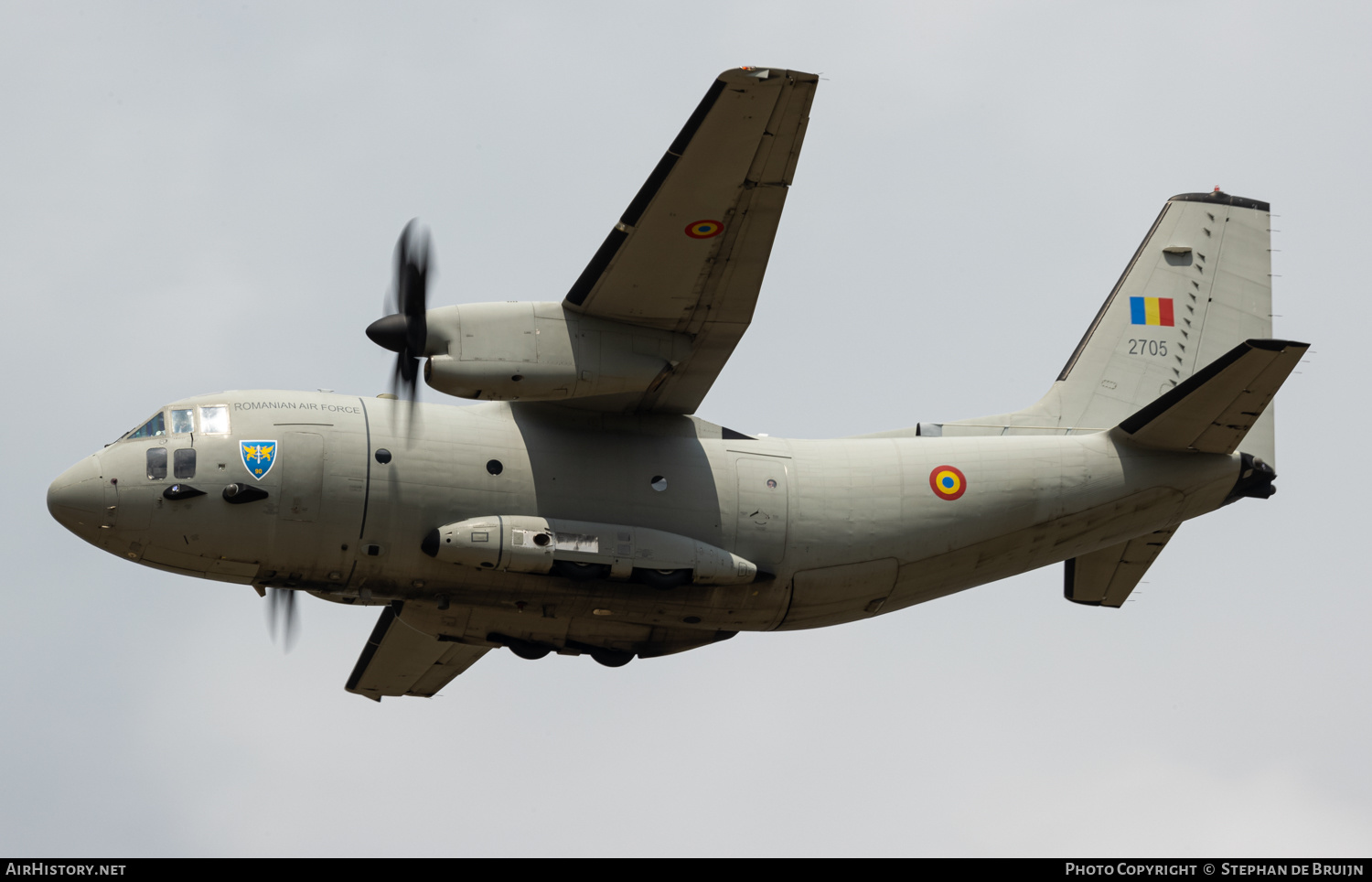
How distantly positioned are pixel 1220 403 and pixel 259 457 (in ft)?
46.0

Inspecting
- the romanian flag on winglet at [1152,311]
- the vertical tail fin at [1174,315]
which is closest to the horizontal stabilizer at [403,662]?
the vertical tail fin at [1174,315]

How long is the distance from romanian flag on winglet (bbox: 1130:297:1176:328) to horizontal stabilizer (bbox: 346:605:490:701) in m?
12.7

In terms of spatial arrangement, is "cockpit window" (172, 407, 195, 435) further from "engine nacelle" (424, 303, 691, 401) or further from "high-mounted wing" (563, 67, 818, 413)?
"high-mounted wing" (563, 67, 818, 413)

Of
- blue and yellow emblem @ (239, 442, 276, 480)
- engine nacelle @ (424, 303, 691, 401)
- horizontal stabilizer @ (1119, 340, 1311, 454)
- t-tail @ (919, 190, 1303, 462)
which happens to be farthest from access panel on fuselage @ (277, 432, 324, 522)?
horizontal stabilizer @ (1119, 340, 1311, 454)

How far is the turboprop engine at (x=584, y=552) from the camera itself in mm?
22734

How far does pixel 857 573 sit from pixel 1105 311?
7477 mm

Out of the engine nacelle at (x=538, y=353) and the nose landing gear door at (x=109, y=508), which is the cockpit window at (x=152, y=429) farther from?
the engine nacelle at (x=538, y=353)

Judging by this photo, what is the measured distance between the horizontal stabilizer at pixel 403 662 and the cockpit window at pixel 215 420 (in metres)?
6.31

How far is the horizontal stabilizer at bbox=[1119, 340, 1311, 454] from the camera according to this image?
2409 cm

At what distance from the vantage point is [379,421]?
23.1 m
